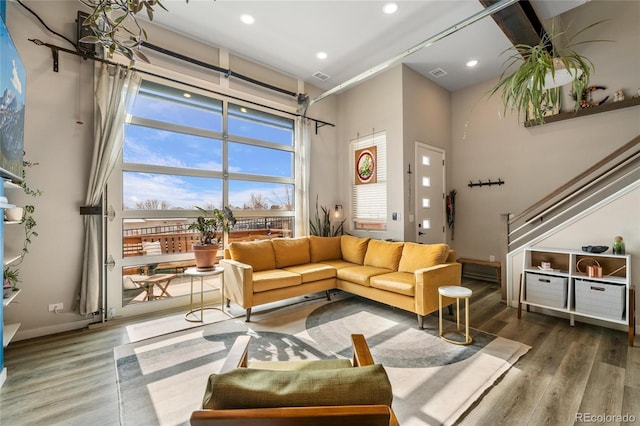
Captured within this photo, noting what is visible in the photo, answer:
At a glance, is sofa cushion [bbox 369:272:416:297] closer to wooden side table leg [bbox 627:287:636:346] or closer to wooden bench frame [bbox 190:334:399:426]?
wooden side table leg [bbox 627:287:636:346]

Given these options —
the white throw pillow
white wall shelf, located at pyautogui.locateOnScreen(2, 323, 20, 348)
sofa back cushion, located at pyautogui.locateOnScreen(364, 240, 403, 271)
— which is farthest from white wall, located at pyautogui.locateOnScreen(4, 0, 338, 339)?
sofa back cushion, located at pyautogui.locateOnScreen(364, 240, 403, 271)

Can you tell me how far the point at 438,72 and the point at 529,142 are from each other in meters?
2.06

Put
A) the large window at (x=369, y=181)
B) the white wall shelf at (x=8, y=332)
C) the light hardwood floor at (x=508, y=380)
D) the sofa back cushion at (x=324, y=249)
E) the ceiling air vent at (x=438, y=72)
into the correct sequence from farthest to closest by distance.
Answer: the large window at (x=369, y=181)
the ceiling air vent at (x=438, y=72)
the sofa back cushion at (x=324, y=249)
the white wall shelf at (x=8, y=332)
the light hardwood floor at (x=508, y=380)

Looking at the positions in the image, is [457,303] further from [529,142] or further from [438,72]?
[438,72]

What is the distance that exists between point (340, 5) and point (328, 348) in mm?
3964

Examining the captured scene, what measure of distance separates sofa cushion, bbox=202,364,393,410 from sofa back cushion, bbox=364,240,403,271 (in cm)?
327

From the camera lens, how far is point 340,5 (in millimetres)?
3342

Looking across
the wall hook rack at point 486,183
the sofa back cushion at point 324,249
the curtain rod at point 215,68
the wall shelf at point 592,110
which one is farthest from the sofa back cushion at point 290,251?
the wall shelf at point 592,110

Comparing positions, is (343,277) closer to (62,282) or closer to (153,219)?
(153,219)

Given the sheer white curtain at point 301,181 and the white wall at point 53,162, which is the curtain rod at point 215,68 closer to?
the sheer white curtain at point 301,181

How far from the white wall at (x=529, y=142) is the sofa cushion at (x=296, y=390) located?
390cm

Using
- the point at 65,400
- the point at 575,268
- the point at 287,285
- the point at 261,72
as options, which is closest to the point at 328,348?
the point at 287,285

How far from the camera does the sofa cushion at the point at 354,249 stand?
4.54 m

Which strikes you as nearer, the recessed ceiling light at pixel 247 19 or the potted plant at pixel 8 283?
the potted plant at pixel 8 283
